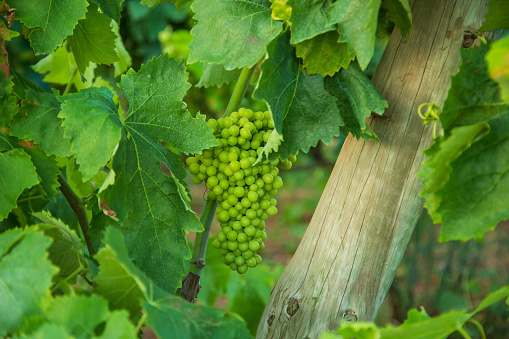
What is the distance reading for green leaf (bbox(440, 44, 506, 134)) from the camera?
617mm

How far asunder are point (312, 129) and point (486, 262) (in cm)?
321

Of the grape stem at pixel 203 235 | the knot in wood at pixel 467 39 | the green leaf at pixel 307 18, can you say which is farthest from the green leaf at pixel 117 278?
the knot in wood at pixel 467 39

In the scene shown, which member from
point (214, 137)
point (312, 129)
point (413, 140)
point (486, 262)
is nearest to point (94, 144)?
point (214, 137)

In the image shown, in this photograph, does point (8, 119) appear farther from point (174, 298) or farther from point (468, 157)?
point (468, 157)

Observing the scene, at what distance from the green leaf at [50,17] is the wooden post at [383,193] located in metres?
0.54

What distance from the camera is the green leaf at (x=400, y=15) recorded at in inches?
28.0

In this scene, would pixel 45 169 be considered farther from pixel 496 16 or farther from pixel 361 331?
pixel 496 16

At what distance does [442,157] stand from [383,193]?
186mm

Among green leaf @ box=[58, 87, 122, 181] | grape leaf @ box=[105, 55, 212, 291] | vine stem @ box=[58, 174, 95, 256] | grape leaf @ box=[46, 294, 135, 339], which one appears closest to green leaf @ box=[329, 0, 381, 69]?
grape leaf @ box=[105, 55, 212, 291]

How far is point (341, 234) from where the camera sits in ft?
2.64

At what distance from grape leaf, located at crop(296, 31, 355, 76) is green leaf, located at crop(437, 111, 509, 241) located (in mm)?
251

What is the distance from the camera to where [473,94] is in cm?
62

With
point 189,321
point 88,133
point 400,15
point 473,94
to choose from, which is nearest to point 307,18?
point 400,15

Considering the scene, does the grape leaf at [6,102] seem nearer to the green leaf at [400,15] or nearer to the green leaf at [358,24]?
the green leaf at [358,24]
